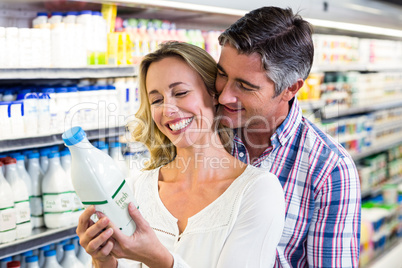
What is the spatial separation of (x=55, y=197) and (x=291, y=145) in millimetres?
1440

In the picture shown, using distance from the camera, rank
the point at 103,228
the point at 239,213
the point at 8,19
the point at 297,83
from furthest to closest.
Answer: the point at 8,19
the point at 297,83
the point at 239,213
the point at 103,228


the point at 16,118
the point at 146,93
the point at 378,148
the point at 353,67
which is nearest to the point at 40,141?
the point at 16,118

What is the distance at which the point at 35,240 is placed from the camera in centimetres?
237

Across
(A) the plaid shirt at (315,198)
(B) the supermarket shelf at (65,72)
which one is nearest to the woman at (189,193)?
(A) the plaid shirt at (315,198)

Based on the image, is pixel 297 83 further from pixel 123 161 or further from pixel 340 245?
pixel 123 161

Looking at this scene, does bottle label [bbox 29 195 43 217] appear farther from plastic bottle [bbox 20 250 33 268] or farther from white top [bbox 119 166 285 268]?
white top [bbox 119 166 285 268]

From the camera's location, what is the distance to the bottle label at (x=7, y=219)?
224 centimetres

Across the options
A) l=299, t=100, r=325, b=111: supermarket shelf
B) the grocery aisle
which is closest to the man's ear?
the grocery aisle

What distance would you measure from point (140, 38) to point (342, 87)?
2.52 meters

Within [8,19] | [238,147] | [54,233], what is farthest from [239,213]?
[8,19]

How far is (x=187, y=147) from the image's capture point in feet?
5.06

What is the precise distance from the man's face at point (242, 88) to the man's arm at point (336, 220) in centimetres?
36

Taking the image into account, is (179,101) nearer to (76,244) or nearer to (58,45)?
(58,45)

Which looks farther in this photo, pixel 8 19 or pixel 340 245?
pixel 8 19
